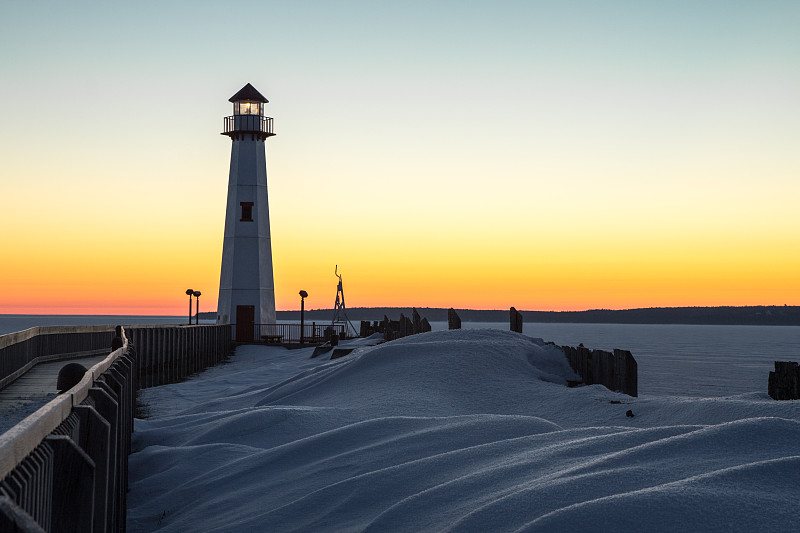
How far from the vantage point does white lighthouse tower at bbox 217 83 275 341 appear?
37.9 metres

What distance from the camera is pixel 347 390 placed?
11.2 metres

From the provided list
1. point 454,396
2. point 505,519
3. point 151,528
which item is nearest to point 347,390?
point 454,396

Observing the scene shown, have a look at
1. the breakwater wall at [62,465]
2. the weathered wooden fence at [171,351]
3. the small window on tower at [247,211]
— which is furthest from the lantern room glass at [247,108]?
the breakwater wall at [62,465]

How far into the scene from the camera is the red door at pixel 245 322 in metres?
38.0

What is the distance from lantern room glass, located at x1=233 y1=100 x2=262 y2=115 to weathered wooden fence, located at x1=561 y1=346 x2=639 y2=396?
101 feet

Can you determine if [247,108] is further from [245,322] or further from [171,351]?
[171,351]

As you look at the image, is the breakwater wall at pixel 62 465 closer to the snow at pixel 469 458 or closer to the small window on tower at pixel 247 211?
the snow at pixel 469 458

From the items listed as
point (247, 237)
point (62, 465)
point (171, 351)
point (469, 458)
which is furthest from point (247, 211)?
point (62, 465)

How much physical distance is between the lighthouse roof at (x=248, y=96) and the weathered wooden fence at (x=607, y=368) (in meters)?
31.0

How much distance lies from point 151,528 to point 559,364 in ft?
25.8

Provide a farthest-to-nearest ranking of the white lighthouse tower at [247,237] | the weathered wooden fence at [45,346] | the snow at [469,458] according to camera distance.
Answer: the white lighthouse tower at [247,237] < the weathered wooden fence at [45,346] < the snow at [469,458]

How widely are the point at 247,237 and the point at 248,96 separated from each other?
8.04m

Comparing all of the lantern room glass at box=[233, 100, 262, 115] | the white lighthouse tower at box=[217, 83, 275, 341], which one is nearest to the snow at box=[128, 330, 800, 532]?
the white lighthouse tower at box=[217, 83, 275, 341]

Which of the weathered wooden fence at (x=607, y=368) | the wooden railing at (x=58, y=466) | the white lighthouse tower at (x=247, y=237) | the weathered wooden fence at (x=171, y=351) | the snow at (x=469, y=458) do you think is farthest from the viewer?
the white lighthouse tower at (x=247, y=237)
